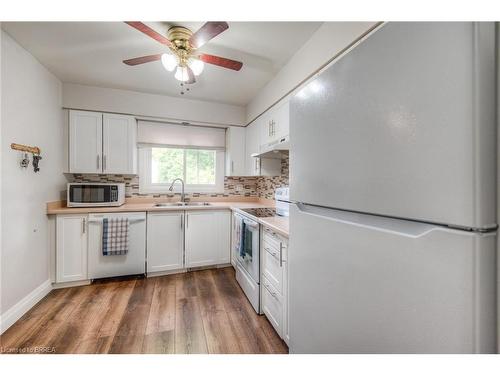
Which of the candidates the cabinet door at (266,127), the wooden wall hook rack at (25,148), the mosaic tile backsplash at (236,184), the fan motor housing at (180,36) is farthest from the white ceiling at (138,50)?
the mosaic tile backsplash at (236,184)

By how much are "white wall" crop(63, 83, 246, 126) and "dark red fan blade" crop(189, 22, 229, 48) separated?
158cm

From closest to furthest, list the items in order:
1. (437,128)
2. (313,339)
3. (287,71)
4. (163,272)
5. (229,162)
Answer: (437,128)
(313,339)
(287,71)
(163,272)
(229,162)

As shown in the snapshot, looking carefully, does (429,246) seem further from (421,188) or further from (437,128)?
(437,128)

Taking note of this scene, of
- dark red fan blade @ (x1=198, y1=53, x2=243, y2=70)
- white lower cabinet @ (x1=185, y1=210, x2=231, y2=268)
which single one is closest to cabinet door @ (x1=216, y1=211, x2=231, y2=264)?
white lower cabinet @ (x1=185, y1=210, x2=231, y2=268)

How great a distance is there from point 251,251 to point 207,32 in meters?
1.78

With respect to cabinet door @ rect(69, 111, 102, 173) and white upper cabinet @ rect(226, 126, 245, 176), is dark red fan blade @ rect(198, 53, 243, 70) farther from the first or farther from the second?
cabinet door @ rect(69, 111, 102, 173)

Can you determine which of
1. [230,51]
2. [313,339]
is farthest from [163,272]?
[230,51]

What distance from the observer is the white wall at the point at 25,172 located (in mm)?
1694

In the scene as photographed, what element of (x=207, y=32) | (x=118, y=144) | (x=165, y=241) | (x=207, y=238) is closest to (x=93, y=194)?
(x=118, y=144)

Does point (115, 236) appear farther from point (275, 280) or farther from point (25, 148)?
point (275, 280)

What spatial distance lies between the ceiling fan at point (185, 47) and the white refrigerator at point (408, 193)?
102 cm

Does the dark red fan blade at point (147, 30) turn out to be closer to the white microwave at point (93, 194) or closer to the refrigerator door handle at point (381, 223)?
the refrigerator door handle at point (381, 223)

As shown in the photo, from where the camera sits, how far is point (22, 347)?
1490 mm
